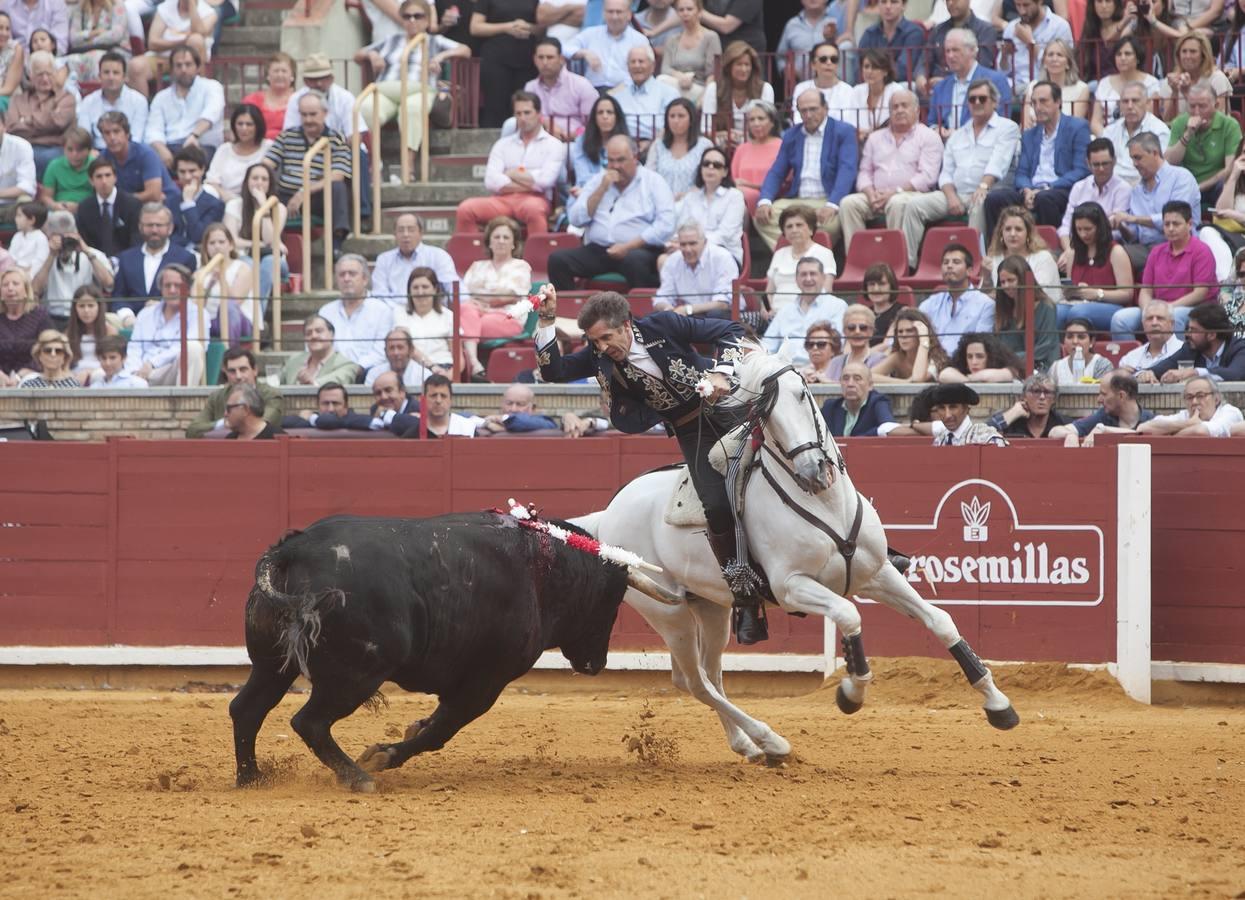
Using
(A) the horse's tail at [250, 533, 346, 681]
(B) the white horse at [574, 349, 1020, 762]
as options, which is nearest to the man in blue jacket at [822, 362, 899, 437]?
(B) the white horse at [574, 349, 1020, 762]

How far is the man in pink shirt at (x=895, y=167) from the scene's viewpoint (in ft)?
47.2

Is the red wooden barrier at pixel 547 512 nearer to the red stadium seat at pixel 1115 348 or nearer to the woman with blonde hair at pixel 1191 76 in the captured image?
the red stadium seat at pixel 1115 348

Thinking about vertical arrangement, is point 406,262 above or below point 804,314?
above

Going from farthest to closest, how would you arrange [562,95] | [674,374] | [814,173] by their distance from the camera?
[562,95]
[814,173]
[674,374]

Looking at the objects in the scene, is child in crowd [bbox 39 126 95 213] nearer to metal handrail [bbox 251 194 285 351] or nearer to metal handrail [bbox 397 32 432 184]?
metal handrail [bbox 251 194 285 351]

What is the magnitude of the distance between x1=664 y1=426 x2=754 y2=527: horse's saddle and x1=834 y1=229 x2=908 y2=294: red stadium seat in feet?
19.3

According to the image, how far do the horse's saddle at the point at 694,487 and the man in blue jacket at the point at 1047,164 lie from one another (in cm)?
625

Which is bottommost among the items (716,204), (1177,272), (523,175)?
(1177,272)

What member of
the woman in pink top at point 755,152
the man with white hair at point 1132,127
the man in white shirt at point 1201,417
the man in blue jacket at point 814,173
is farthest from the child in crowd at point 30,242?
the man in white shirt at point 1201,417

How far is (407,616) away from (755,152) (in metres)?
8.65

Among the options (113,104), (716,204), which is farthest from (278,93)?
(716,204)

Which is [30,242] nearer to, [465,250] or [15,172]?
[15,172]

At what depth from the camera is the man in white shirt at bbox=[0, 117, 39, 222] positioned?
658 inches

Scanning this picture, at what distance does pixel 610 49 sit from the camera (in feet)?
55.7
